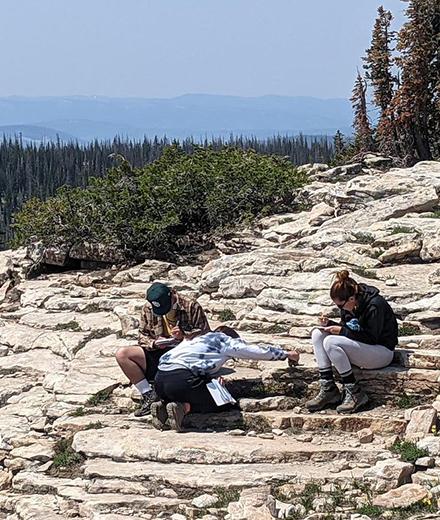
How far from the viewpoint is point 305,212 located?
19344mm

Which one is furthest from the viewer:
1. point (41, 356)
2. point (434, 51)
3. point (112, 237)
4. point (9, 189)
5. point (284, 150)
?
point (284, 150)

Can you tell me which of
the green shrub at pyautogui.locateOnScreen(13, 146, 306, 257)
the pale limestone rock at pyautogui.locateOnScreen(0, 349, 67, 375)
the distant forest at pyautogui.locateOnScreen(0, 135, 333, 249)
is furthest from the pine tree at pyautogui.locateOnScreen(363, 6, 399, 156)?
the distant forest at pyautogui.locateOnScreen(0, 135, 333, 249)

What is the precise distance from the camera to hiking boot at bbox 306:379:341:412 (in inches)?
360

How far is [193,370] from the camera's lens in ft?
30.1

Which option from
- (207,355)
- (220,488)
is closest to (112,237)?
(207,355)

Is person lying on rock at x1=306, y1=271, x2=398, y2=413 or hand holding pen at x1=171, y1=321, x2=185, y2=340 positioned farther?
hand holding pen at x1=171, y1=321, x2=185, y2=340

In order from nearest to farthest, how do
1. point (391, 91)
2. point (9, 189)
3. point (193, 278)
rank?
point (193, 278) < point (391, 91) < point (9, 189)

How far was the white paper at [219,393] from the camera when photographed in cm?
A: 908

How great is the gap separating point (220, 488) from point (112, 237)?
1079cm

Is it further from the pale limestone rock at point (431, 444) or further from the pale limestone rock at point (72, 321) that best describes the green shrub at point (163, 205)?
the pale limestone rock at point (431, 444)

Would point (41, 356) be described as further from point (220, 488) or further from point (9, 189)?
point (9, 189)

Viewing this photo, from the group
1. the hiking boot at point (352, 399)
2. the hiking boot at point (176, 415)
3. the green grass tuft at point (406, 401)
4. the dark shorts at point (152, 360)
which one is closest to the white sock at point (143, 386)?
the dark shorts at point (152, 360)

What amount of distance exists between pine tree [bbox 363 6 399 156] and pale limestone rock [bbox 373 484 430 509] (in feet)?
84.2

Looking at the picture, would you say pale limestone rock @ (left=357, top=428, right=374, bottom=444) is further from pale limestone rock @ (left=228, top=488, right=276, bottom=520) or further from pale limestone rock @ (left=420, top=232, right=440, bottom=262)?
pale limestone rock @ (left=420, top=232, right=440, bottom=262)
